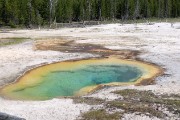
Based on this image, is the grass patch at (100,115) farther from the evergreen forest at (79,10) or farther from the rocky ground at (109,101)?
the evergreen forest at (79,10)

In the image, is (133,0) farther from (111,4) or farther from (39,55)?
(39,55)

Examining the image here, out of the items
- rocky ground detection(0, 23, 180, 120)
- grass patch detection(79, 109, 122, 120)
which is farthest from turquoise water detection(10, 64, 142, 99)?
grass patch detection(79, 109, 122, 120)

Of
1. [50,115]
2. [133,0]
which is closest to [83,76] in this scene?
[50,115]

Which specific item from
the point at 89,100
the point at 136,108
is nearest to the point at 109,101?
the point at 89,100

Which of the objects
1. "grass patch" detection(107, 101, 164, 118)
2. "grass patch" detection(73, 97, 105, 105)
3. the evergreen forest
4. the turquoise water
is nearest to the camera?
"grass patch" detection(107, 101, 164, 118)

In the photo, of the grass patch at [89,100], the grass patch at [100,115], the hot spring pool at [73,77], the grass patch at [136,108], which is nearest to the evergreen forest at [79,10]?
the hot spring pool at [73,77]

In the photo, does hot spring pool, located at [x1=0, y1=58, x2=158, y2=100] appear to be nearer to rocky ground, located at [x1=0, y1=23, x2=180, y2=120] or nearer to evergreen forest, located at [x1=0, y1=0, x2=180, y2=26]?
rocky ground, located at [x1=0, y1=23, x2=180, y2=120]

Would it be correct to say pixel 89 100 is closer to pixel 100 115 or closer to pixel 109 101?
pixel 109 101
